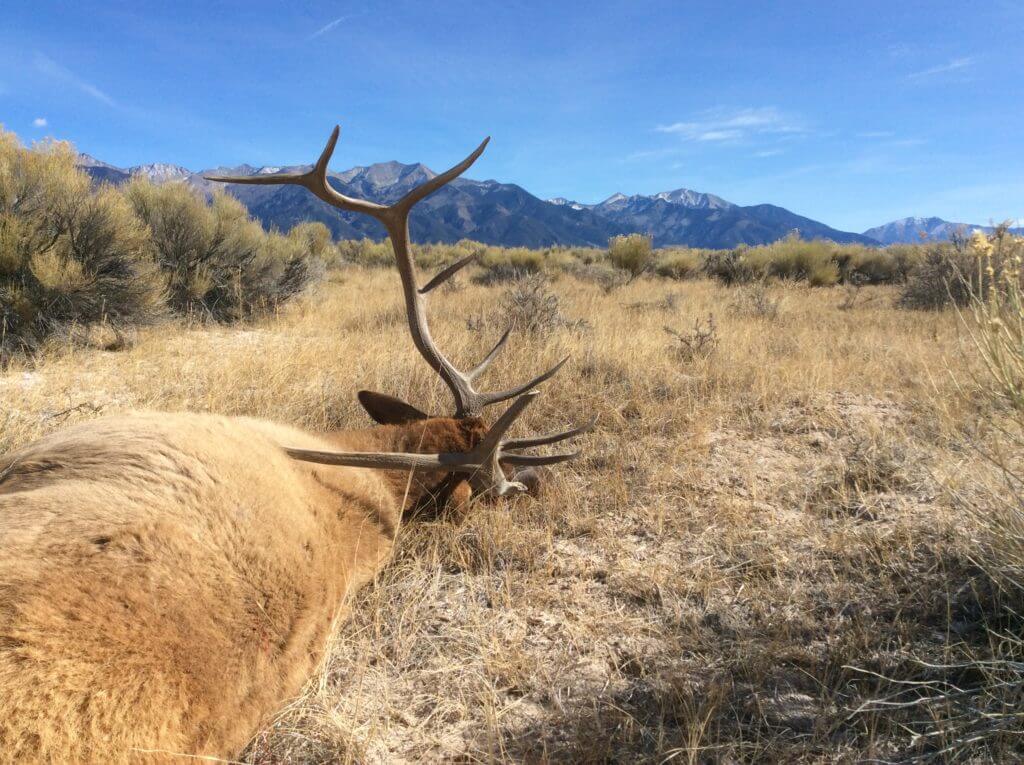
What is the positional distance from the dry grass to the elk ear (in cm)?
62

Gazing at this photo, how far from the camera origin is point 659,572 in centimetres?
257

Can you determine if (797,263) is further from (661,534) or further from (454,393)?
(454,393)

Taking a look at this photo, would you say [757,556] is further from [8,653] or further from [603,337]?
[603,337]

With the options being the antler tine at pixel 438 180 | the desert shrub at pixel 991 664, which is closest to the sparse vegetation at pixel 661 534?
the desert shrub at pixel 991 664

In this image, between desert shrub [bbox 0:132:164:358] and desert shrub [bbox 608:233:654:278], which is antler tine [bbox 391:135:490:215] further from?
desert shrub [bbox 608:233:654:278]

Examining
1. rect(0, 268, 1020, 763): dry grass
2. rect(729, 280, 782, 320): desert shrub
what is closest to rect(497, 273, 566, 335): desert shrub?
rect(0, 268, 1020, 763): dry grass

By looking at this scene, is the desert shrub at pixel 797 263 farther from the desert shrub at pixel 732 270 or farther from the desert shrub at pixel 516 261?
the desert shrub at pixel 516 261

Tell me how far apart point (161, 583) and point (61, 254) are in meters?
6.81

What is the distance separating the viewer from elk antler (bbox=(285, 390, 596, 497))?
227 cm

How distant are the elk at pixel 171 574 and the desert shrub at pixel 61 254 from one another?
Result: 4.96m

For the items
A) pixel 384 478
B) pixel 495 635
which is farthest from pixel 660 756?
pixel 384 478

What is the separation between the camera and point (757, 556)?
8.59 feet

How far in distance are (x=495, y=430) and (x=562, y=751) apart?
1251mm

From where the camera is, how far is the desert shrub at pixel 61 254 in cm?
588
